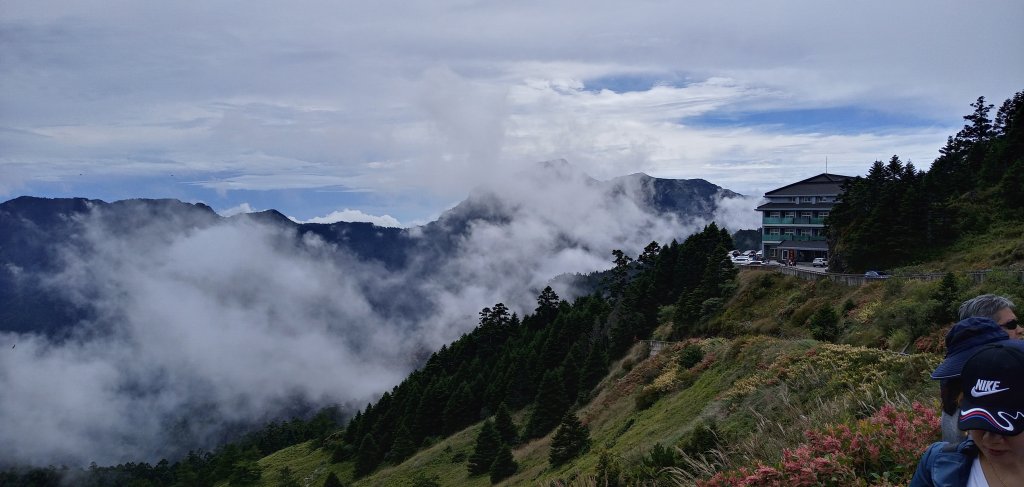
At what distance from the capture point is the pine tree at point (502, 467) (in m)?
30.5

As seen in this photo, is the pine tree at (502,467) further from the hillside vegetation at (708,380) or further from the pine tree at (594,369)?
the pine tree at (594,369)

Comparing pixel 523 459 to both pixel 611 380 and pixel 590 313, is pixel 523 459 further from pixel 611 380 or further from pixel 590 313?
pixel 590 313

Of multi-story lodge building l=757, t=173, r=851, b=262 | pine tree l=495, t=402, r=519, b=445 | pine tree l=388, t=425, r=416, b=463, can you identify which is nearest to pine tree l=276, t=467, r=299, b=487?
pine tree l=388, t=425, r=416, b=463

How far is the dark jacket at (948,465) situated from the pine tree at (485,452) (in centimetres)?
3239

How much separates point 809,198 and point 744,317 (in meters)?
35.3

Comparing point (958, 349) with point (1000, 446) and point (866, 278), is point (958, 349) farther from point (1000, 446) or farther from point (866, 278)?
point (866, 278)

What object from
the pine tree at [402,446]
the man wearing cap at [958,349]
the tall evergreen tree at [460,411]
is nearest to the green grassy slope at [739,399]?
the man wearing cap at [958,349]

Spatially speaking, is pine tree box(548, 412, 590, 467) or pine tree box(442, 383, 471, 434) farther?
pine tree box(442, 383, 471, 434)

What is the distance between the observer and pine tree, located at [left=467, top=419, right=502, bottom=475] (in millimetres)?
34688

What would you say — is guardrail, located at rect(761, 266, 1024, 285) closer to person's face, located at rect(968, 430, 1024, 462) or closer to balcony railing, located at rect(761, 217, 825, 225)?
person's face, located at rect(968, 430, 1024, 462)

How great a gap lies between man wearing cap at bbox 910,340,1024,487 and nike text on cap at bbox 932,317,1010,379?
64cm

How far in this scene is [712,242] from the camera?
52.2m

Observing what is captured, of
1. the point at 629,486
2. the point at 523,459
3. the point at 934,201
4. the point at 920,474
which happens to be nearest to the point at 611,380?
the point at 523,459

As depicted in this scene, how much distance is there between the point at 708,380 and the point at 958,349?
19125mm
